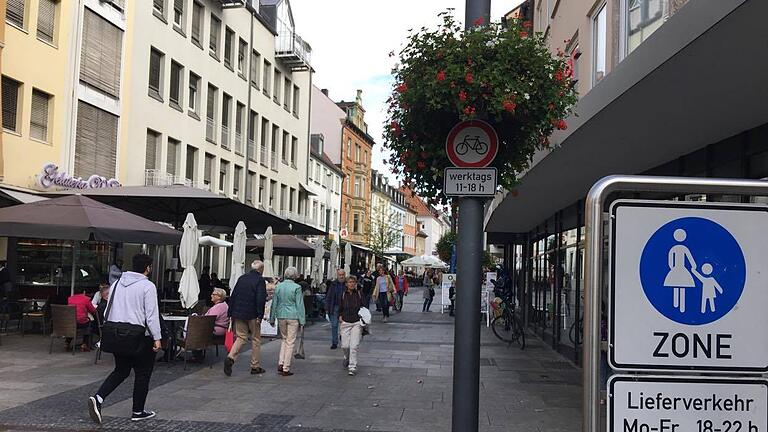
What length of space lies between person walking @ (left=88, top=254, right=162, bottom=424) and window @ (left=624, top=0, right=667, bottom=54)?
591cm

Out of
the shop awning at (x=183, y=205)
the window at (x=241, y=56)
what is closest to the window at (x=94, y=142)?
the shop awning at (x=183, y=205)

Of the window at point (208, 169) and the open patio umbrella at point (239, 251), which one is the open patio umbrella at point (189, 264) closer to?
the open patio umbrella at point (239, 251)

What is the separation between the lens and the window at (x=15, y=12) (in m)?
19.3

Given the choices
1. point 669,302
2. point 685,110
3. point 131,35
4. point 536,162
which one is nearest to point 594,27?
point 536,162

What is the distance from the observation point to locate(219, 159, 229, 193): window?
35.4m

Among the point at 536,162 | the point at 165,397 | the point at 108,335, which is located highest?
the point at 536,162

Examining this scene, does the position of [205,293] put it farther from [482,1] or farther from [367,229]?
[367,229]

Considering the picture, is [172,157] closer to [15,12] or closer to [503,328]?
[15,12]

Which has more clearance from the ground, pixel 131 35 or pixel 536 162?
pixel 131 35

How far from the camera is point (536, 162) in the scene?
35.4 feet

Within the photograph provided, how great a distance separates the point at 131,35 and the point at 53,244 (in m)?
8.26

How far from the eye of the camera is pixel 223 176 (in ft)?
117

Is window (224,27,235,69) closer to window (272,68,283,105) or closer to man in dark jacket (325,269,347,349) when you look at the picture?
window (272,68,283,105)

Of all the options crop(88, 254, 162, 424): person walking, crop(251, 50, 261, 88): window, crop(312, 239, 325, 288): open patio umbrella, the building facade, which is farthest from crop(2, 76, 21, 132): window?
the building facade
